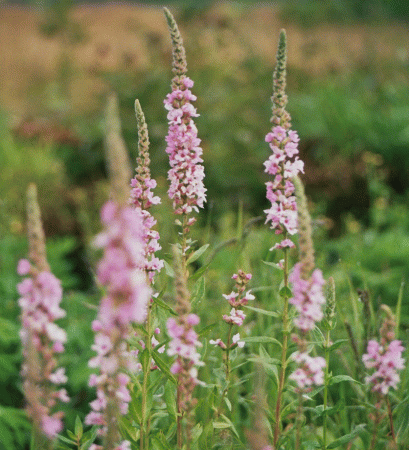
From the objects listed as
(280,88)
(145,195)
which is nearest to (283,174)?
(280,88)


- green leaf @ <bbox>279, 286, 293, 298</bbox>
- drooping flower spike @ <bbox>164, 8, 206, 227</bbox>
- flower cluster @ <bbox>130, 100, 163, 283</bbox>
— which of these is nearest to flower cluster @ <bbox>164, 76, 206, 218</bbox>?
drooping flower spike @ <bbox>164, 8, 206, 227</bbox>

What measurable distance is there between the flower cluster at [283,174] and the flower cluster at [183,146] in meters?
0.26

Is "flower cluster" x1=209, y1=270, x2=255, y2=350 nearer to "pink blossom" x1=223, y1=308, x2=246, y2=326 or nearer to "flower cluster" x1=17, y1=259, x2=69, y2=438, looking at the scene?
"pink blossom" x1=223, y1=308, x2=246, y2=326

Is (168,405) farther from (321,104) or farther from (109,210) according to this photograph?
(321,104)

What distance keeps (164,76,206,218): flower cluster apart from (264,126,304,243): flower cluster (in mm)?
261

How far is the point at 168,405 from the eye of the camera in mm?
2188

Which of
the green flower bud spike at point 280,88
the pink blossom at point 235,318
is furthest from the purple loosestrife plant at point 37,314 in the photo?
the green flower bud spike at point 280,88

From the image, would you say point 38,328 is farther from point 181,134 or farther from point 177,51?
point 177,51

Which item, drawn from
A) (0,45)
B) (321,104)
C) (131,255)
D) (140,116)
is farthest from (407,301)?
(0,45)

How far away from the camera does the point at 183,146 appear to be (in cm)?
211

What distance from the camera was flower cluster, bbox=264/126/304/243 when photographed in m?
Answer: 2.02

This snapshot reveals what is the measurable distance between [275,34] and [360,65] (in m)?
5.74

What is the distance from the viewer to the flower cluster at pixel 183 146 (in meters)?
2.09

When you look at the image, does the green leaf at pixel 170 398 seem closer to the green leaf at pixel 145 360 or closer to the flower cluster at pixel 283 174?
the green leaf at pixel 145 360
